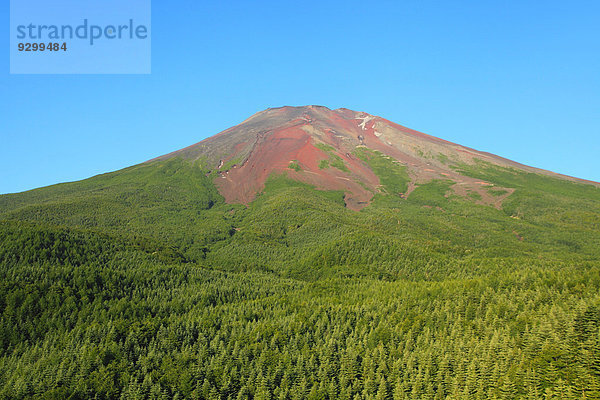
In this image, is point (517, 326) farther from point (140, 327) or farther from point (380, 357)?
point (140, 327)

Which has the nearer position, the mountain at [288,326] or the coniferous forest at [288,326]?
the coniferous forest at [288,326]

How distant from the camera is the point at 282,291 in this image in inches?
6166

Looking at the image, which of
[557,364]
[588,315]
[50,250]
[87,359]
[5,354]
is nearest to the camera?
[557,364]

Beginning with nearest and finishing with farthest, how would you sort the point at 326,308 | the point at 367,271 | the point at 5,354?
the point at 5,354
the point at 326,308
the point at 367,271

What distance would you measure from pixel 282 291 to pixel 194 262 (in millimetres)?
60954

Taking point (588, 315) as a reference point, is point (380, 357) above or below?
below

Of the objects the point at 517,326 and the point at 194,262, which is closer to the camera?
the point at 517,326

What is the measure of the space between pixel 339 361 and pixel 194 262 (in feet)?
385

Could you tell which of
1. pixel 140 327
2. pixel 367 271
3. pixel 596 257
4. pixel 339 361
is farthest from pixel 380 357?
pixel 596 257

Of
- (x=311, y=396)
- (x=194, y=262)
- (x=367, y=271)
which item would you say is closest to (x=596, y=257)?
(x=367, y=271)

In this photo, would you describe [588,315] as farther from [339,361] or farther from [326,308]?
[326,308]

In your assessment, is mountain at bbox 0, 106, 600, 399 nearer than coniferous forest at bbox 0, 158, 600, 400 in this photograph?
No

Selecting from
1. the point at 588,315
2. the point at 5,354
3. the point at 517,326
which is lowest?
the point at 5,354

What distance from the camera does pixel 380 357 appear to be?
94.8 m
